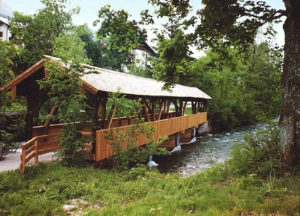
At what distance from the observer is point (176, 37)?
23.5ft

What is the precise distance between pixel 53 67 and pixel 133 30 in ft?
9.50

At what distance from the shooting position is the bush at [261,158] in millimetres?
6133

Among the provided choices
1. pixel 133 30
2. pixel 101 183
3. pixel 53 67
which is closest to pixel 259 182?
pixel 101 183

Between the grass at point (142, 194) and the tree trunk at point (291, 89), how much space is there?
757 millimetres

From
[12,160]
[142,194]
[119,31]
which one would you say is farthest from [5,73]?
[142,194]

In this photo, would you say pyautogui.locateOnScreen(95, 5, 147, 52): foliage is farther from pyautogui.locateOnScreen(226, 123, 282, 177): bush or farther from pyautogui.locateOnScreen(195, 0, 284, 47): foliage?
pyautogui.locateOnScreen(226, 123, 282, 177): bush

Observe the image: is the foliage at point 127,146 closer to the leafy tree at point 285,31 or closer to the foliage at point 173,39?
the foliage at point 173,39

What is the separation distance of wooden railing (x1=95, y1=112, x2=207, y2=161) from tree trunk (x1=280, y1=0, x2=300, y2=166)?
4.72 meters

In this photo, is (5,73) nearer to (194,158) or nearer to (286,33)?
(286,33)

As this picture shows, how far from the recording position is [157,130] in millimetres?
13422

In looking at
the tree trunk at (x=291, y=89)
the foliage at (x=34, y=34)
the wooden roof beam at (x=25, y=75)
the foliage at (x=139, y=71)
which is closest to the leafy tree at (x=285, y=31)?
the tree trunk at (x=291, y=89)

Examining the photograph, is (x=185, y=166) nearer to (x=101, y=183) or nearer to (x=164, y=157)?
(x=164, y=157)

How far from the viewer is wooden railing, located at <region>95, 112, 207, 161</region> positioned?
8.54m

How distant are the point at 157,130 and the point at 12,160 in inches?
288
